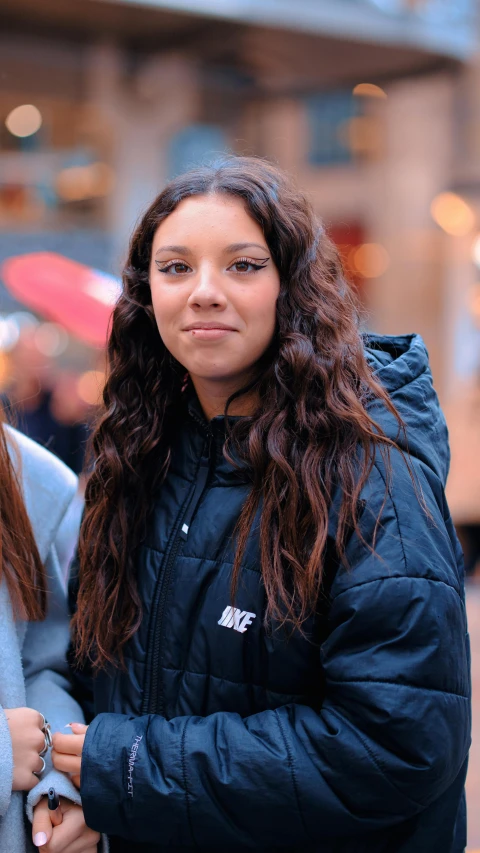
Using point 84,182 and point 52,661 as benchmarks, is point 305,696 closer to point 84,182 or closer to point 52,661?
point 52,661

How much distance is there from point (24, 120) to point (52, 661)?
10107mm

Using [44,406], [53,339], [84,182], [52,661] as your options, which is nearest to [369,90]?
[84,182]

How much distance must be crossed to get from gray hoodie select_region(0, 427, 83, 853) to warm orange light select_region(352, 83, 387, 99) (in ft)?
37.8

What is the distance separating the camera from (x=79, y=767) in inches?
67.9

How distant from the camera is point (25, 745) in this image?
179cm

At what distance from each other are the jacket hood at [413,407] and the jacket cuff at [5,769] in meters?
0.95

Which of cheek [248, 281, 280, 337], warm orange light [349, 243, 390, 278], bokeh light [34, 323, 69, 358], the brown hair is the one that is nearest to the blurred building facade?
warm orange light [349, 243, 390, 278]

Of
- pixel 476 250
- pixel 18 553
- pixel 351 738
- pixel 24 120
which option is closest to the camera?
pixel 351 738

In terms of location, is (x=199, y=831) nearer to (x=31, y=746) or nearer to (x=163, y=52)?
(x=31, y=746)

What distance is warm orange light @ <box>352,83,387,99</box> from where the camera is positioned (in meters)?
12.4

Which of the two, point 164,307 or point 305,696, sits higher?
point 164,307

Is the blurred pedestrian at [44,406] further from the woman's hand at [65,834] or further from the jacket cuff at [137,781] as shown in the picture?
the jacket cuff at [137,781]

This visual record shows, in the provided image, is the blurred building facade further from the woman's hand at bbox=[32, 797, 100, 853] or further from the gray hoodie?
the woman's hand at bbox=[32, 797, 100, 853]

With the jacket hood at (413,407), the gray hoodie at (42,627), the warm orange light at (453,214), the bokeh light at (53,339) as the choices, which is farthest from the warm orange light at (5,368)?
the warm orange light at (453,214)
